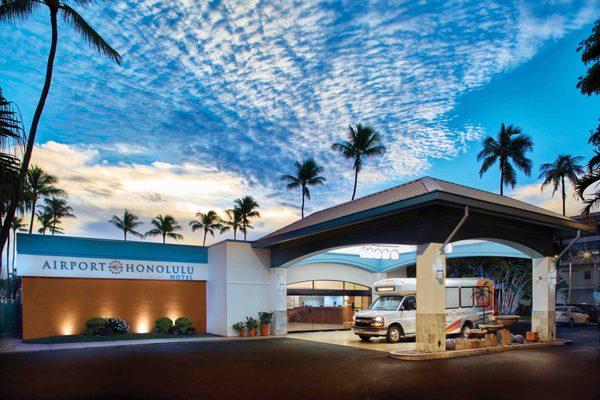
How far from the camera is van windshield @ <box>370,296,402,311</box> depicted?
1903cm

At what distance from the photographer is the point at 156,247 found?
21547 mm

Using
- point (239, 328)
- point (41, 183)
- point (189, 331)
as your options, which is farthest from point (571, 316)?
point (41, 183)

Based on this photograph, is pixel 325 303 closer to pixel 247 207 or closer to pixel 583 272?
pixel 247 207

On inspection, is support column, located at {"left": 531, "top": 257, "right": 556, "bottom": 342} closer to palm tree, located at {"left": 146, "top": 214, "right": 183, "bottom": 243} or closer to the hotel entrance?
the hotel entrance

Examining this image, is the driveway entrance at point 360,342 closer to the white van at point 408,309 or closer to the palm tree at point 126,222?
the white van at point 408,309

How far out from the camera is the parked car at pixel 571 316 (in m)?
28.2

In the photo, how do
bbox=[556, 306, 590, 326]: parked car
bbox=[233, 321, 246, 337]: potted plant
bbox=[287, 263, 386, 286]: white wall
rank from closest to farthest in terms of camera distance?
bbox=[233, 321, 246, 337]: potted plant
bbox=[287, 263, 386, 286]: white wall
bbox=[556, 306, 590, 326]: parked car

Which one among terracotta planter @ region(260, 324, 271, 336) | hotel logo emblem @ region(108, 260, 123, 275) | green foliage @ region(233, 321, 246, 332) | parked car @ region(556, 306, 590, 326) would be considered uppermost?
hotel logo emblem @ region(108, 260, 123, 275)

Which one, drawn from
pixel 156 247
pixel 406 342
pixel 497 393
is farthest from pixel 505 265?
pixel 497 393

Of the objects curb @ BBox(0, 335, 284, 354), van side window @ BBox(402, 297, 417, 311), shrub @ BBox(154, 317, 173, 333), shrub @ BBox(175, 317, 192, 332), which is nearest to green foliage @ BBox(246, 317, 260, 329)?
curb @ BBox(0, 335, 284, 354)

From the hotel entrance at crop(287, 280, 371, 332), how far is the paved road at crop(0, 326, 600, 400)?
11.0 meters

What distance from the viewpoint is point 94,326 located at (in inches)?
752

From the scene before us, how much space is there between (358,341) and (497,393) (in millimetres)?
10023

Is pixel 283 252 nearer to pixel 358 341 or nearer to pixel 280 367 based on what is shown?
pixel 358 341
